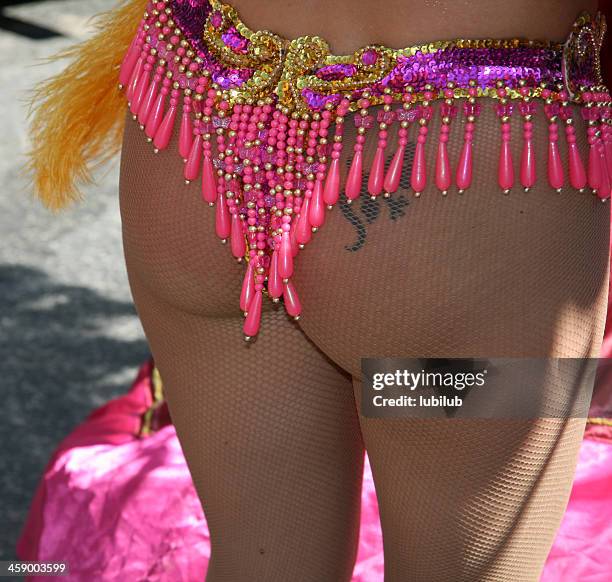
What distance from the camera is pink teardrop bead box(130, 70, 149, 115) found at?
1012mm

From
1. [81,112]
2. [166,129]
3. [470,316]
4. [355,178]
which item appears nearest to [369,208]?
[355,178]

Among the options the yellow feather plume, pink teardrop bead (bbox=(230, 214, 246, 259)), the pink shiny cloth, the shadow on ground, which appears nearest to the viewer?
pink teardrop bead (bbox=(230, 214, 246, 259))

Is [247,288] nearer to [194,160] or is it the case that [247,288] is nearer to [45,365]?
[194,160]

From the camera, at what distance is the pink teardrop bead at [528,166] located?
85 centimetres

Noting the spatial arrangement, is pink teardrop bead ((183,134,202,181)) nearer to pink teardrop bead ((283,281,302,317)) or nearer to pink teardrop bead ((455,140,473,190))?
pink teardrop bead ((283,281,302,317))

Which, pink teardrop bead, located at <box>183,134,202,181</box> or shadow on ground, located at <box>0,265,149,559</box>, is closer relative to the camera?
pink teardrop bead, located at <box>183,134,202,181</box>

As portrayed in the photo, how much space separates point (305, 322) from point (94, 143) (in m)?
0.48

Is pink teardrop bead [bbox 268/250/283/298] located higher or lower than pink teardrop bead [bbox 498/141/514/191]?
lower

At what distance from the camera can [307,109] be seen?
913 mm

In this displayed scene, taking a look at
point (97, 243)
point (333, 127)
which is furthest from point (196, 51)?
point (97, 243)

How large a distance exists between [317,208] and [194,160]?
5.8 inches

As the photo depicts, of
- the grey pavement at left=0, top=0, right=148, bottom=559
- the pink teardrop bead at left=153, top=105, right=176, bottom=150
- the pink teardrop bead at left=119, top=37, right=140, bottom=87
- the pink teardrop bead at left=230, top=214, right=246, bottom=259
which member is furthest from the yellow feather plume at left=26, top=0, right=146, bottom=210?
the grey pavement at left=0, top=0, right=148, bottom=559

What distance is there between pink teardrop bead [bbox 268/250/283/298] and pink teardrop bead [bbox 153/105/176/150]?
0.17 metres

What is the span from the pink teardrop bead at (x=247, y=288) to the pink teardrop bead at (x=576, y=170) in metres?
0.32
